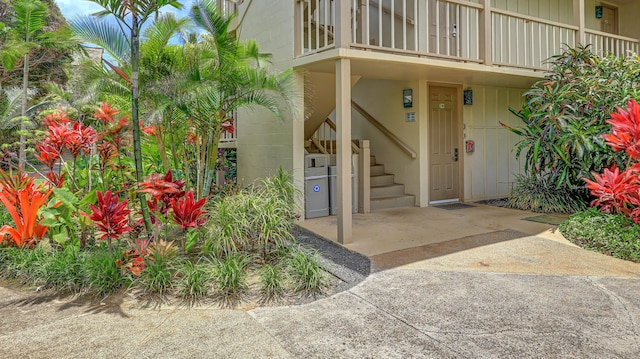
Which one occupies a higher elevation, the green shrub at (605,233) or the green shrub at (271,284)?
the green shrub at (605,233)

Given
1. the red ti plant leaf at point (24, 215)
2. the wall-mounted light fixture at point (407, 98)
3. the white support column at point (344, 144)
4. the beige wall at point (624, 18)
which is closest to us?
the red ti plant leaf at point (24, 215)

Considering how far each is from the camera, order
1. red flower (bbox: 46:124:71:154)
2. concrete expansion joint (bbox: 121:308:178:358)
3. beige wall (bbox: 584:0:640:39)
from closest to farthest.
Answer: concrete expansion joint (bbox: 121:308:178:358), red flower (bbox: 46:124:71:154), beige wall (bbox: 584:0:640:39)

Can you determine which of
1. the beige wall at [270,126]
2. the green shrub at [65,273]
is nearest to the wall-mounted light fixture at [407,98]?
the beige wall at [270,126]

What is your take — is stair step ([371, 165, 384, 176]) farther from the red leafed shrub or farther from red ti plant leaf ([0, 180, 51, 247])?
red ti plant leaf ([0, 180, 51, 247])

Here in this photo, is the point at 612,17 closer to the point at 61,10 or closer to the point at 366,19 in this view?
the point at 366,19

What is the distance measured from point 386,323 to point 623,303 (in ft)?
6.55

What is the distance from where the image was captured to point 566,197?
727cm

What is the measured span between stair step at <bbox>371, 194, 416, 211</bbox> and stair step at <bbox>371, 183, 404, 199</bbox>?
109mm

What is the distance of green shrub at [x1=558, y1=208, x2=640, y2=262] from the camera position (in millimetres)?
4586

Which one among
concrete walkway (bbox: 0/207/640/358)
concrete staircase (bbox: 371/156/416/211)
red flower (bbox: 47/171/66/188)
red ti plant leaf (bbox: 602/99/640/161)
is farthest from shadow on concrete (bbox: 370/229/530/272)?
red flower (bbox: 47/171/66/188)

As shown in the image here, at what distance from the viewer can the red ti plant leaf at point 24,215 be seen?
437 cm

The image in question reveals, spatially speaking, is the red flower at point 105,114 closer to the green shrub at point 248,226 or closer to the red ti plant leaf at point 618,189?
the green shrub at point 248,226

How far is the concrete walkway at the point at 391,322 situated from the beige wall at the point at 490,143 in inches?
173

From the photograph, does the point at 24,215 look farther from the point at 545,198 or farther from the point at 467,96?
the point at 545,198
